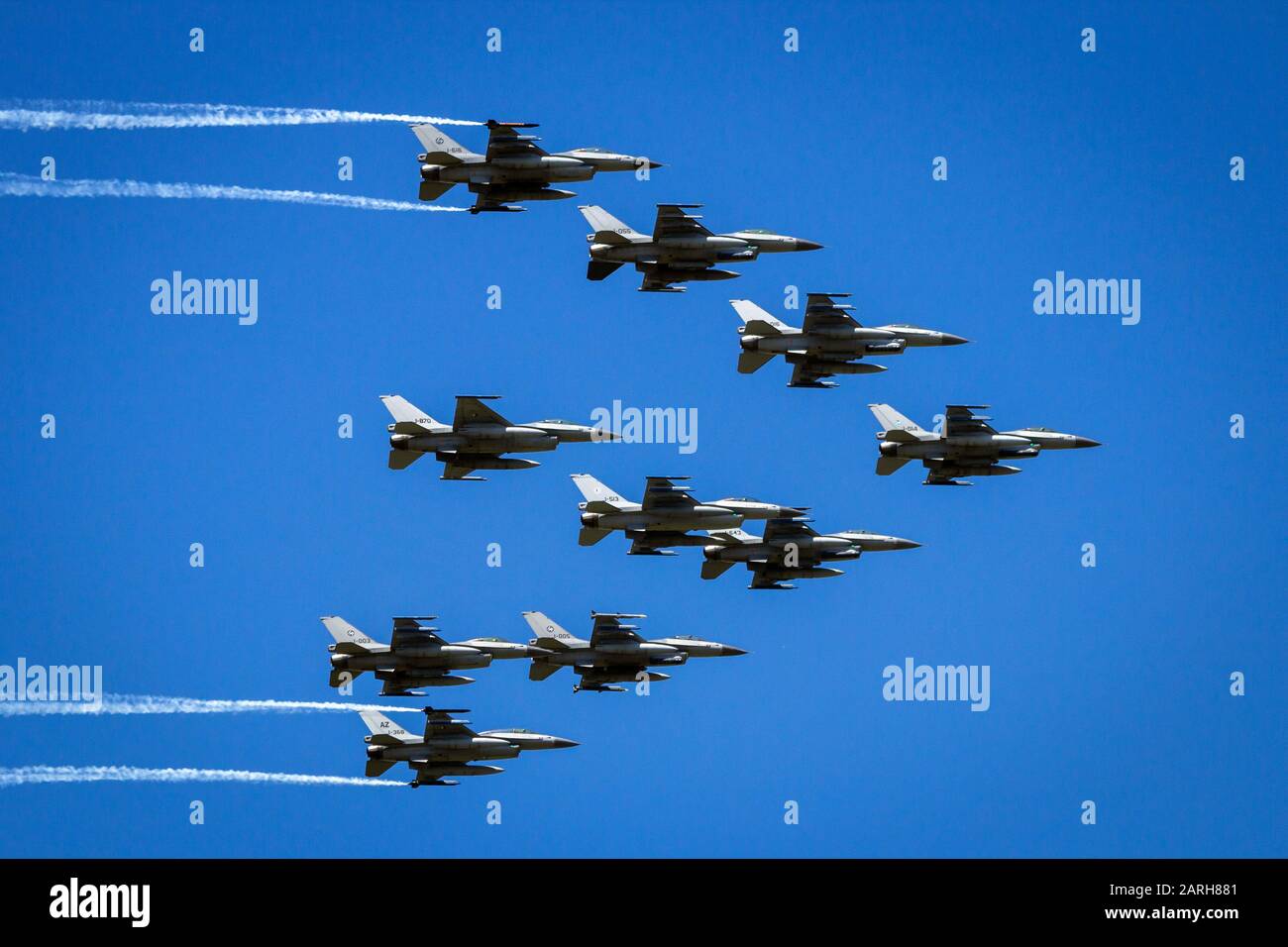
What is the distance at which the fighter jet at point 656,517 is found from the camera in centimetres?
11400

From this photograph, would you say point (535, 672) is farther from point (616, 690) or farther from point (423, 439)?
point (423, 439)

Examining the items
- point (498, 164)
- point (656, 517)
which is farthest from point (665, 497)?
point (498, 164)

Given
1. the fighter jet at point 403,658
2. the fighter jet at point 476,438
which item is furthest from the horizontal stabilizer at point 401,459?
the fighter jet at point 403,658

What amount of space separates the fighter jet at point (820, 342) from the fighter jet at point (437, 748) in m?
19.8

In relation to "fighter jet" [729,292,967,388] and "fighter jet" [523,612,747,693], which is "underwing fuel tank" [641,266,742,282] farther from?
"fighter jet" [523,612,747,693]

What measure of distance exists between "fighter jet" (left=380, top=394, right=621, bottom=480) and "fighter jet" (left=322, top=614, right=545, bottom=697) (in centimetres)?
750

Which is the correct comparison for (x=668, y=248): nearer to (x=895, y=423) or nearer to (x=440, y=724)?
(x=895, y=423)

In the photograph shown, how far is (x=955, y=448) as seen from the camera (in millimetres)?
116312

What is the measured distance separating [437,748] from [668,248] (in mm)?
23837

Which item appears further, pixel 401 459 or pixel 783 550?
pixel 783 550

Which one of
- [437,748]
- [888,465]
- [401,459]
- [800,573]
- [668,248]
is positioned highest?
[668,248]
